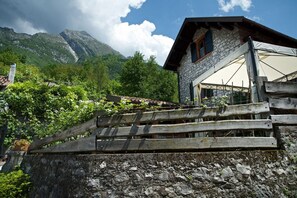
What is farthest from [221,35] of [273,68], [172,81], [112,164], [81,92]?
[172,81]

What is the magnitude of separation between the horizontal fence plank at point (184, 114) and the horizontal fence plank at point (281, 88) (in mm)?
387

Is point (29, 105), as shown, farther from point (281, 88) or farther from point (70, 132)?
point (281, 88)

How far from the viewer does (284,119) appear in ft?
14.5

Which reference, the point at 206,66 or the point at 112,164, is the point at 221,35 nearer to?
the point at 206,66

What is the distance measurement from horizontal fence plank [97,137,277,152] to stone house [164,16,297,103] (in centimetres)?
489

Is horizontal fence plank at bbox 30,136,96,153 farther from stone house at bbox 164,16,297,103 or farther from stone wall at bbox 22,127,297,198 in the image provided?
stone house at bbox 164,16,297,103

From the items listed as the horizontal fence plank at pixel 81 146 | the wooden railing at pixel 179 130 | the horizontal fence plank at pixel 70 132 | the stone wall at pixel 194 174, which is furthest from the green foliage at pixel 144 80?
the stone wall at pixel 194 174

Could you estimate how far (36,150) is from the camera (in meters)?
6.98

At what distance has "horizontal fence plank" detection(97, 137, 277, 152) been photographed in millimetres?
4152

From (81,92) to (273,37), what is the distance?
13530mm

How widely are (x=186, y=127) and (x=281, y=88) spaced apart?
211cm

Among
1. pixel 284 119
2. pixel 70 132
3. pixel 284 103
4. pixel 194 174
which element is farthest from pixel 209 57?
pixel 194 174

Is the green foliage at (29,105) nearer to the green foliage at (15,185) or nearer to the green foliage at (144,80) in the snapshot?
the green foliage at (15,185)

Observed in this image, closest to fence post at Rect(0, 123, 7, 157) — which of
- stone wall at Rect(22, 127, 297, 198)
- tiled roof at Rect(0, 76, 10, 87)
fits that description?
tiled roof at Rect(0, 76, 10, 87)
